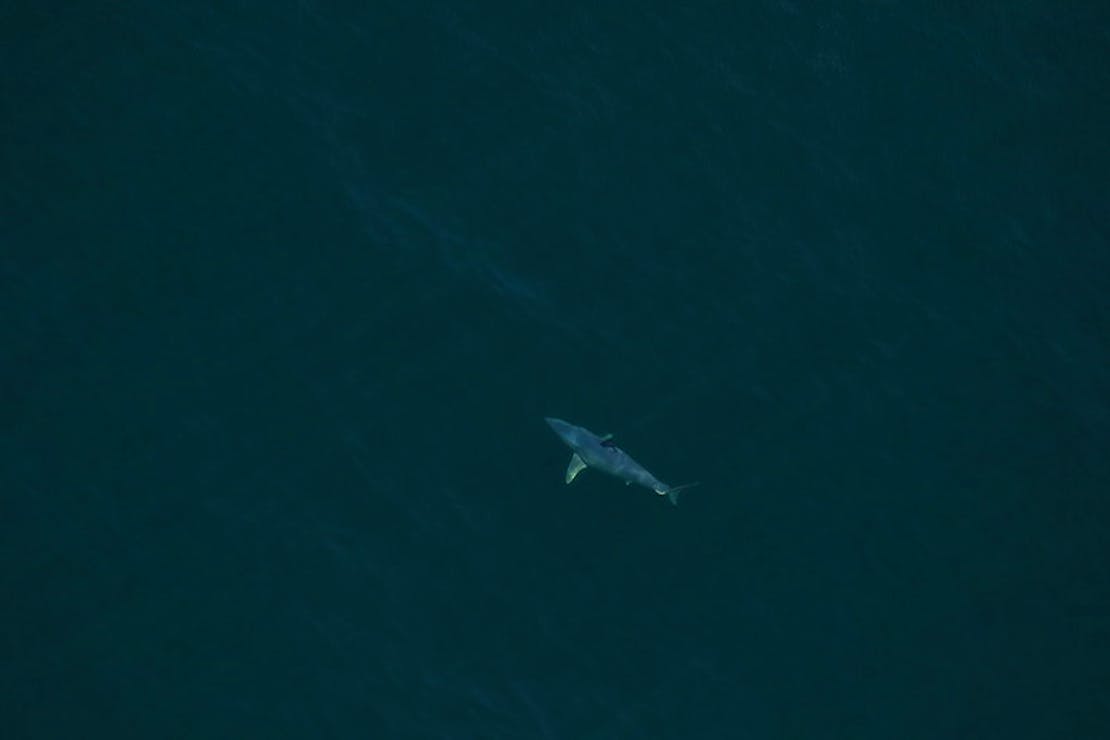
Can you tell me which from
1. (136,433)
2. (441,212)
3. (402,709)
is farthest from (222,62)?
(402,709)

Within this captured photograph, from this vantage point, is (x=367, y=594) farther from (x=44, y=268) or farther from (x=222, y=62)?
(x=222, y=62)

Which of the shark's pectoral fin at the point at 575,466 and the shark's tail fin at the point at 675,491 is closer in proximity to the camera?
the shark's tail fin at the point at 675,491

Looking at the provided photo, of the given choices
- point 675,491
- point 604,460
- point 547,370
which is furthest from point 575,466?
point 547,370

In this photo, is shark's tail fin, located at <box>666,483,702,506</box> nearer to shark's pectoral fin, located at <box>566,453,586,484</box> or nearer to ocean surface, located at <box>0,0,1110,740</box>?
ocean surface, located at <box>0,0,1110,740</box>

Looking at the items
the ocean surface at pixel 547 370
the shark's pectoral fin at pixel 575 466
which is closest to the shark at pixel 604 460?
the shark's pectoral fin at pixel 575 466

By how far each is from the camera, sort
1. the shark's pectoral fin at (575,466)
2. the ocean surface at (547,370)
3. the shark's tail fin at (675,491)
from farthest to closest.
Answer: the shark's pectoral fin at (575,466)
the shark's tail fin at (675,491)
the ocean surface at (547,370)

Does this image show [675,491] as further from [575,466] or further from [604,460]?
[575,466]

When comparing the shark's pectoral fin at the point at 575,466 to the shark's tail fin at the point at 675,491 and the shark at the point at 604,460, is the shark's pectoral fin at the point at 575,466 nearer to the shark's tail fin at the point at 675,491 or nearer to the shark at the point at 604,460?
the shark at the point at 604,460
